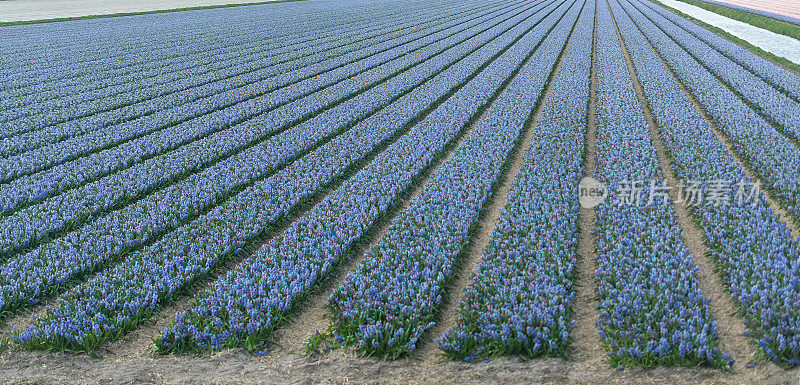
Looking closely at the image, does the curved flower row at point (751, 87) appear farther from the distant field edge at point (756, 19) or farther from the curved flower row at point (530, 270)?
the distant field edge at point (756, 19)

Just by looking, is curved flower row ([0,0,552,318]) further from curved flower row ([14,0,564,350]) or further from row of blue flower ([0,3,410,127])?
row of blue flower ([0,3,410,127])

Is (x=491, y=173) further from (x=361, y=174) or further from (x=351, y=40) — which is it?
(x=351, y=40)

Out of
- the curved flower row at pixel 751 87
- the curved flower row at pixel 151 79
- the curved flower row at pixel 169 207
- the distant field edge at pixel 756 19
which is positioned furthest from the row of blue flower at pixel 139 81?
the distant field edge at pixel 756 19

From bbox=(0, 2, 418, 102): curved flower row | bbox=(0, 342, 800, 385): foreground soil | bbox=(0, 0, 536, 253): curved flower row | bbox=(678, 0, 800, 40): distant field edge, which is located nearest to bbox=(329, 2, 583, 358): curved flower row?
bbox=(0, 342, 800, 385): foreground soil

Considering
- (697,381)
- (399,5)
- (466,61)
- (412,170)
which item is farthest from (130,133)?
(399,5)

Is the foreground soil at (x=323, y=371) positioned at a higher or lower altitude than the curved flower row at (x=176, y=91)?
lower

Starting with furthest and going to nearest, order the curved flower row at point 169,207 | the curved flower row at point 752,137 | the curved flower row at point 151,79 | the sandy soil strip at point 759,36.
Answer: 1. the sandy soil strip at point 759,36
2. the curved flower row at point 151,79
3. the curved flower row at point 752,137
4. the curved flower row at point 169,207

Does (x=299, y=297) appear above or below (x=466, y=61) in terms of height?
below
